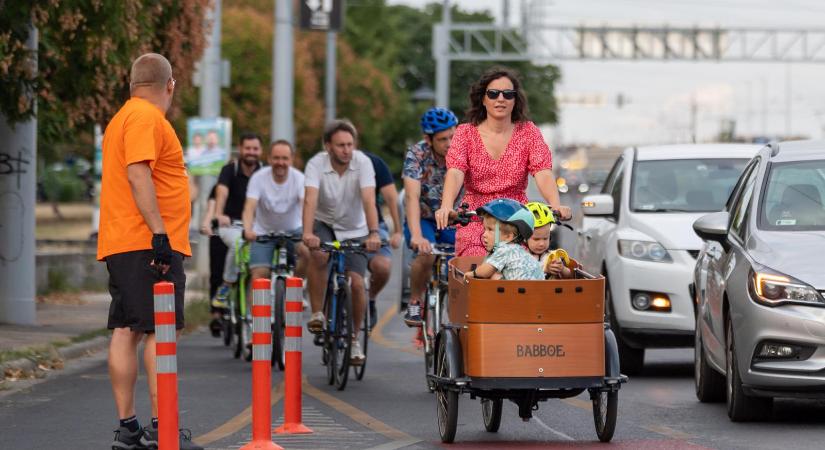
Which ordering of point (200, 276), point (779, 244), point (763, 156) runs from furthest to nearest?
point (200, 276), point (763, 156), point (779, 244)

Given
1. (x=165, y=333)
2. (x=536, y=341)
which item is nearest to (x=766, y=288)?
(x=536, y=341)

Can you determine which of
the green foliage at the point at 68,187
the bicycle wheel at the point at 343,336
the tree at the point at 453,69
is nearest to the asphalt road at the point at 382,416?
the bicycle wheel at the point at 343,336

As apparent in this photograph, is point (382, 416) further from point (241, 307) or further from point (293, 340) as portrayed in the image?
point (241, 307)

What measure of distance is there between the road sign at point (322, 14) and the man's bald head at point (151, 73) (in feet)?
60.1

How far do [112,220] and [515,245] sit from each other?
2.00 metres

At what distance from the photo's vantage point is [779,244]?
33.4 feet

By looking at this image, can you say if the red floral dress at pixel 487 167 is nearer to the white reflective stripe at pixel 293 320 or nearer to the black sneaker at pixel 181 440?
the white reflective stripe at pixel 293 320

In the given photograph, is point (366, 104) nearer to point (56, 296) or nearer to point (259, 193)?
point (56, 296)

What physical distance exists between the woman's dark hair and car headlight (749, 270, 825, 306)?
1.74 metres

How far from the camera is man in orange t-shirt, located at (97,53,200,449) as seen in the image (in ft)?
29.1

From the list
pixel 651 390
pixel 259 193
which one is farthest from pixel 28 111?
pixel 651 390

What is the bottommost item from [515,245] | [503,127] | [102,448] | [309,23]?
[102,448]

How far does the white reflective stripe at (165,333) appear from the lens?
8078 millimetres

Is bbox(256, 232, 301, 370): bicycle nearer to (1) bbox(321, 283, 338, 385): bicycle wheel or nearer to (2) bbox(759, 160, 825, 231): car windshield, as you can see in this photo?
(1) bbox(321, 283, 338, 385): bicycle wheel
